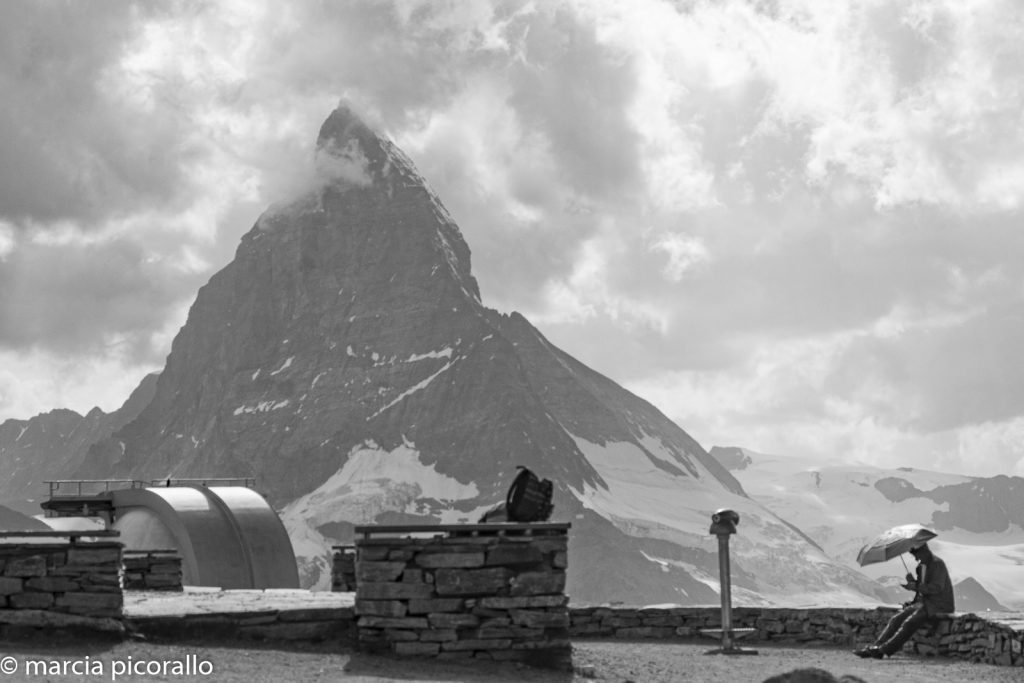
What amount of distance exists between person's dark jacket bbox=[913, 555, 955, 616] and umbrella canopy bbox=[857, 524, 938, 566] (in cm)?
35

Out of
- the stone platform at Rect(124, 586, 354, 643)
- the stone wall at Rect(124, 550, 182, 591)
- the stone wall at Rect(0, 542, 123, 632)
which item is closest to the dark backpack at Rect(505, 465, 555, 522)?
the stone platform at Rect(124, 586, 354, 643)

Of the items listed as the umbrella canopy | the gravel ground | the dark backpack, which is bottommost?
the gravel ground

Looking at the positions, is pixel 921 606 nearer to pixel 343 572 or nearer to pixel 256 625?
pixel 343 572

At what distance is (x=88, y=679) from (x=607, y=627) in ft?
39.5

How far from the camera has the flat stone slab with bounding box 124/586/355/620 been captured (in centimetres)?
2047

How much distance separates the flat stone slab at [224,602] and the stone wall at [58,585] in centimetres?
44

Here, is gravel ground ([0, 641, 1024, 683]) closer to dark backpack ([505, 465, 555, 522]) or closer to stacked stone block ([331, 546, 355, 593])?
dark backpack ([505, 465, 555, 522])

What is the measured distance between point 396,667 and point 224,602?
384 centimetres

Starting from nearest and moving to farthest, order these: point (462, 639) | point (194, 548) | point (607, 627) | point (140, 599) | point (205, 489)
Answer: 1. point (462, 639)
2. point (140, 599)
3. point (607, 627)
4. point (194, 548)
5. point (205, 489)

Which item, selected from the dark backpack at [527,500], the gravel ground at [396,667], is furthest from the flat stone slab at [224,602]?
the dark backpack at [527,500]

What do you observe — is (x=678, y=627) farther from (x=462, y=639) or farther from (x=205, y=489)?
(x=205, y=489)

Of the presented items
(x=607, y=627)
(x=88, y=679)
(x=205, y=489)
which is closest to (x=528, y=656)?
(x=88, y=679)

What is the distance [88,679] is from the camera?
16750 mm

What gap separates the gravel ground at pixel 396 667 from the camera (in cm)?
1772
